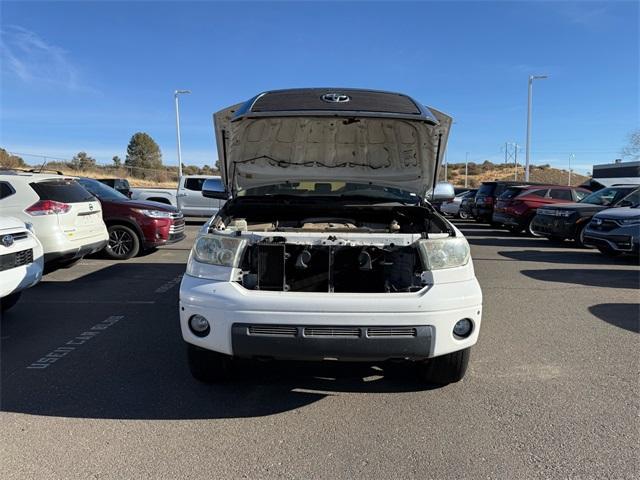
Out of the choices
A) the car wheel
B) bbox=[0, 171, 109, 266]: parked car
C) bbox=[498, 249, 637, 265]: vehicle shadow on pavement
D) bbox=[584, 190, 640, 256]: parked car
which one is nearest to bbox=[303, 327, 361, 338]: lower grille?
bbox=[0, 171, 109, 266]: parked car

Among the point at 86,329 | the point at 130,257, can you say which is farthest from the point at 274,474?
the point at 130,257

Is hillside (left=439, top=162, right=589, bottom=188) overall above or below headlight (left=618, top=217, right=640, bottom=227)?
above

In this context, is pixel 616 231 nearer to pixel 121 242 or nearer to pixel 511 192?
pixel 511 192

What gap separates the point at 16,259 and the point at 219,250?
115 inches

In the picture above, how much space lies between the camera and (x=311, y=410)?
3.30 m

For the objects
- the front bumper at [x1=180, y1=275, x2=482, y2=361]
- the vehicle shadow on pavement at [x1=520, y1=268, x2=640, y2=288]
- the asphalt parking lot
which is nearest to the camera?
the asphalt parking lot

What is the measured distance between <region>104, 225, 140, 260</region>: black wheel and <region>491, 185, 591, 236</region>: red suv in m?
10.4

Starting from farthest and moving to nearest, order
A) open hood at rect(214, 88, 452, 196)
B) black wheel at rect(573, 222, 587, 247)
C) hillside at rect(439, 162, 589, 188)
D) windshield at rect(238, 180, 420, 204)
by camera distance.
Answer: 1. hillside at rect(439, 162, 589, 188)
2. black wheel at rect(573, 222, 587, 247)
3. windshield at rect(238, 180, 420, 204)
4. open hood at rect(214, 88, 452, 196)

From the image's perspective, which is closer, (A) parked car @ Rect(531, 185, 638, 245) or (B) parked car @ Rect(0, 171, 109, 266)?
(B) parked car @ Rect(0, 171, 109, 266)

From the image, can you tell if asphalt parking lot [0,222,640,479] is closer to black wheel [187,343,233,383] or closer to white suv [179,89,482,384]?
black wheel [187,343,233,383]

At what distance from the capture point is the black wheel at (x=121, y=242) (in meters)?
9.41

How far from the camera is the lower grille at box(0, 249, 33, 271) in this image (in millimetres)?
4785

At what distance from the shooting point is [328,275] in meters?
3.40

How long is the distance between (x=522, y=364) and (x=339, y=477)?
2237 mm
